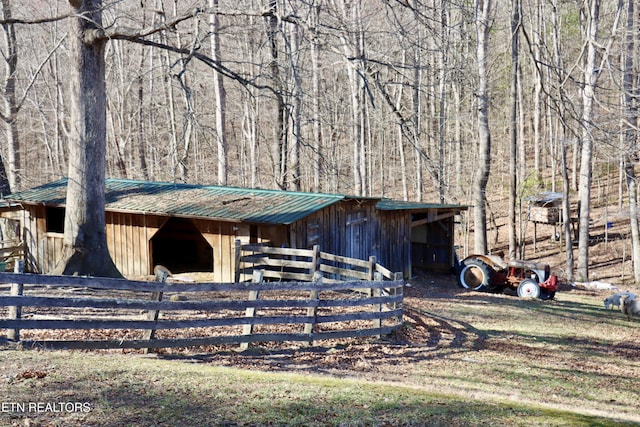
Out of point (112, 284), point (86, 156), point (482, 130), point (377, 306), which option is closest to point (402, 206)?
point (482, 130)

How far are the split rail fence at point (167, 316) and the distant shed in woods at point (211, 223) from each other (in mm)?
4451

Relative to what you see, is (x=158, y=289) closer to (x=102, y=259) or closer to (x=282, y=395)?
(x=282, y=395)

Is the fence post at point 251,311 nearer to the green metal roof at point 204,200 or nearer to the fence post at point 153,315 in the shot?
the fence post at point 153,315

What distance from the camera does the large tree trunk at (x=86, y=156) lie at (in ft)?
44.4

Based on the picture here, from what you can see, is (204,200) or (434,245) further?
(434,245)

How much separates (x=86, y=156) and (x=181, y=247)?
9.30 m

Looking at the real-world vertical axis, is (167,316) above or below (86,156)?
below

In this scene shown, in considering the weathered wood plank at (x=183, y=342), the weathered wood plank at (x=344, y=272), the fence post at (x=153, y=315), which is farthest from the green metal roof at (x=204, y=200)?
the fence post at (x=153, y=315)

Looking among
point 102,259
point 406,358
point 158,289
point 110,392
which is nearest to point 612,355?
point 406,358

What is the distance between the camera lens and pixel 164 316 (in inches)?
448

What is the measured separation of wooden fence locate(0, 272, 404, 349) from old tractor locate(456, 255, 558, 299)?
8776 millimetres

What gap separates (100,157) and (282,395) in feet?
28.3

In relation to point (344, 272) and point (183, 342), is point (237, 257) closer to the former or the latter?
point (344, 272)

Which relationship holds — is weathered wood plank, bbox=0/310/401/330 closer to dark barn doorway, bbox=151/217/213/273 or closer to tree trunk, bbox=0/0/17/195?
dark barn doorway, bbox=151/217/213/273
